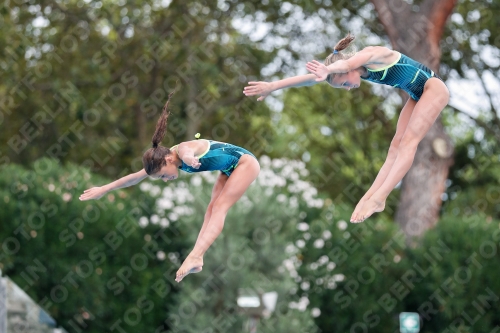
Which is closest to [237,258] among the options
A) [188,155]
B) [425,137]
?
[425,137]

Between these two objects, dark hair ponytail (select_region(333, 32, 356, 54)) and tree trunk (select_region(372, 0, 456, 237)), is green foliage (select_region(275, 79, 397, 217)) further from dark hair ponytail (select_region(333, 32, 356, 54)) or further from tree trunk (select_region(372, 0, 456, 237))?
dark hair ponytail (select_region(333, 32, 356, 54))

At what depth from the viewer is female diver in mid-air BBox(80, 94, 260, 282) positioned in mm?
6988

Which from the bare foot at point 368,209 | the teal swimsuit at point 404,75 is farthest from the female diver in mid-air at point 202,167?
the teal swimsuit at point 404,75

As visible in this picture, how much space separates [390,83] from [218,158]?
1372 mm

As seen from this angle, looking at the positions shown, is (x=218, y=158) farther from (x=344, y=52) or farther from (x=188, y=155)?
(x=344, y=52)

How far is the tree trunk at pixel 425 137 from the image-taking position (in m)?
17.6

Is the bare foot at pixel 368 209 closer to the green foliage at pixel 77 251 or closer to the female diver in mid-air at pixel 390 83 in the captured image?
the female diver in mid-air at pixel 390 83

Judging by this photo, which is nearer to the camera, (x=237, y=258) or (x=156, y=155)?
(x=156, y=155)

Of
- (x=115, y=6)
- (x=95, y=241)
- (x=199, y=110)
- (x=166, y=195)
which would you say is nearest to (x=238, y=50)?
(x=199, y=110)

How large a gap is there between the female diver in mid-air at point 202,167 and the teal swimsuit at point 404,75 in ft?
3.84

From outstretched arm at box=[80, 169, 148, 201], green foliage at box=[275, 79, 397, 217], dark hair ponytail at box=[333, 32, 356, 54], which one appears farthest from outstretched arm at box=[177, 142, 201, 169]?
green foliage at box=[275, 79, 397, 217]

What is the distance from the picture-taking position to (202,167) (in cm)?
714

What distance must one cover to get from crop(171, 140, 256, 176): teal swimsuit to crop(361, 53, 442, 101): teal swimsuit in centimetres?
115

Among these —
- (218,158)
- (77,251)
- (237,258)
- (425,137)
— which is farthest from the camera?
(425,137)
